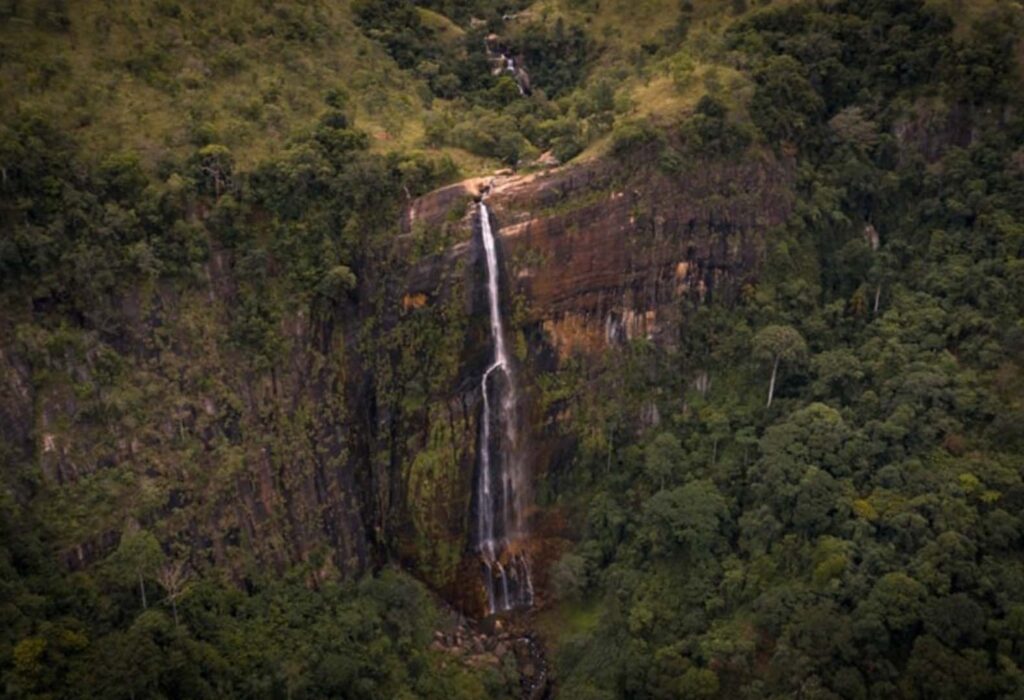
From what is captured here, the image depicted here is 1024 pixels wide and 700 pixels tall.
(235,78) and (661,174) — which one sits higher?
(235,78)

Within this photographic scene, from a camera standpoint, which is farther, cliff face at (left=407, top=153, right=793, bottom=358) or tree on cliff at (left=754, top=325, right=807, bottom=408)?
tree on cliff at (left=754, top=325, right=807, bottom=408)

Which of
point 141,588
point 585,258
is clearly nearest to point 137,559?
point 141,588

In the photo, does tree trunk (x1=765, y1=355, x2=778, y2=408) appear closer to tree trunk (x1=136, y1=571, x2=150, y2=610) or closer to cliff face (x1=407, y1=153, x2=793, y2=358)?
cliff face (x1=407, y1=153, x2=793, y2=358)

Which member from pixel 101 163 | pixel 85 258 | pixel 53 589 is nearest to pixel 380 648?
pixel 53 589

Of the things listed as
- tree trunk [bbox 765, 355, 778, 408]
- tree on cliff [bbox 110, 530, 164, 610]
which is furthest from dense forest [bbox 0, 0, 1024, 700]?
tree trunk [bbox 765, 355, 778, 408]

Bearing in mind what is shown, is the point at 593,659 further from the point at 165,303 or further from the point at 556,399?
the point at 165,303

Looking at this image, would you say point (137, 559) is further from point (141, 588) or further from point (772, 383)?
point (772, 383)

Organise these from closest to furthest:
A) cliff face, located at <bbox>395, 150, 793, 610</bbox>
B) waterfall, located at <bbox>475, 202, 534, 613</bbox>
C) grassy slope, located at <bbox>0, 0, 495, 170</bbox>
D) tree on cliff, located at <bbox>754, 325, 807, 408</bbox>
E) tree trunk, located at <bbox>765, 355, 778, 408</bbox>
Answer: grassy slope, located at <bbox>0, 0, 495, 170</bbox> → cliff face, located at <bbox>395, 150, 793, 610</bbox> → tree on cliff, located at <bbox>754, 325, 807, 408</bbox> → waterfall, located at <bbox>475, 202, 534, 613</bbox> → tree trunk, located at <bbox>765, 355, 778, 408</bbox>

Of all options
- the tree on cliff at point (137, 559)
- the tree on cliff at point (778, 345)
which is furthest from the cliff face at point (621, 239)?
the tree on cliff at point (137, 559)
